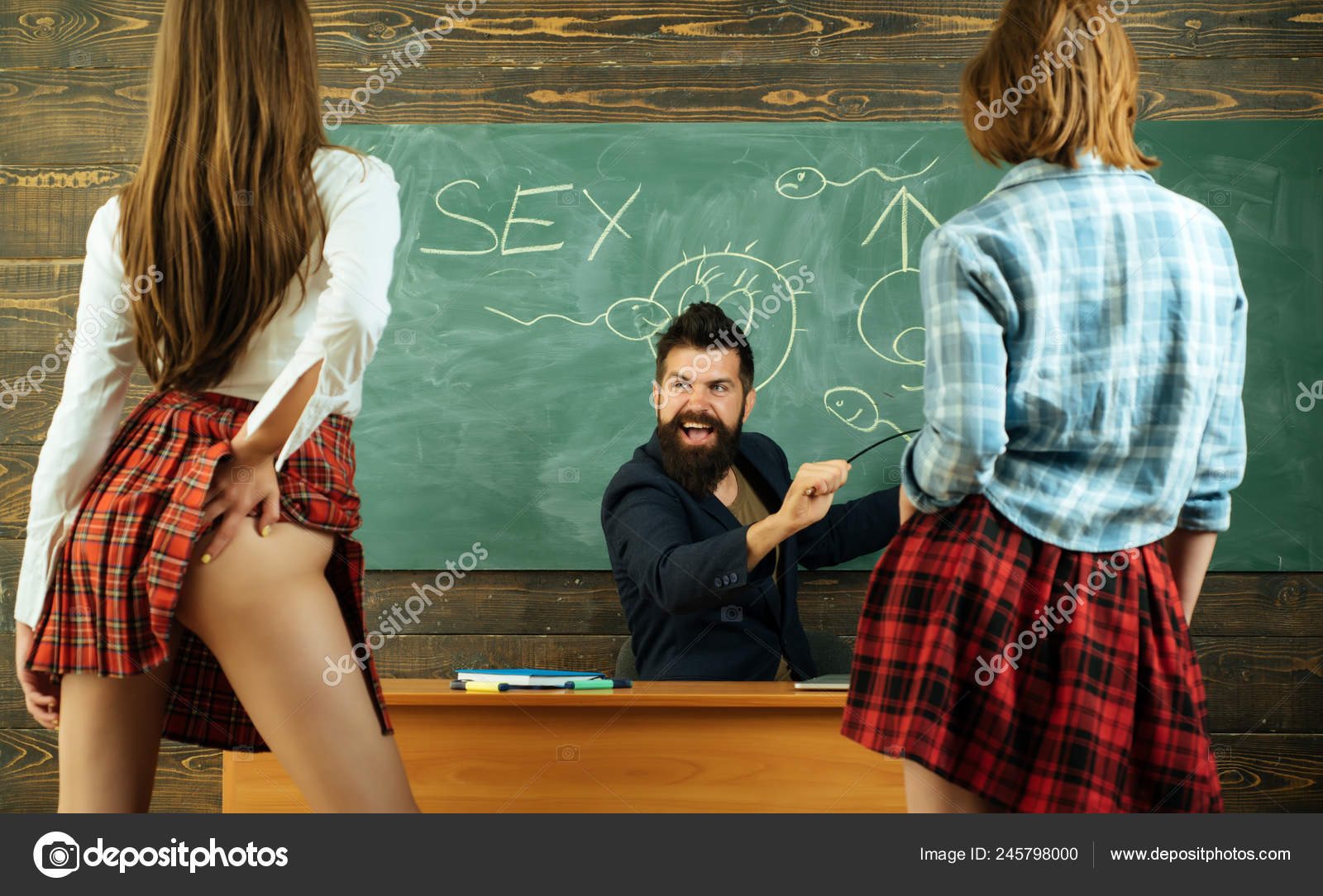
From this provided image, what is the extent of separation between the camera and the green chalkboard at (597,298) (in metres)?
2.26

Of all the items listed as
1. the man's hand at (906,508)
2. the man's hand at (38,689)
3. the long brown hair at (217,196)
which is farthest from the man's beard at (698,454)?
the man's hand at (38,689)

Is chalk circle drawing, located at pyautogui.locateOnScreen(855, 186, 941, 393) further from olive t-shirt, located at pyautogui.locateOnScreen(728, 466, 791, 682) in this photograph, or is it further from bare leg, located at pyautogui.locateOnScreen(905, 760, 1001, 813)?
bare leg, located at pyautogui.locateOnScreen(905, 760, 1001, 813)

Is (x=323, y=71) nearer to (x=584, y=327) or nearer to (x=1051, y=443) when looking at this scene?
(x=584, y=327)

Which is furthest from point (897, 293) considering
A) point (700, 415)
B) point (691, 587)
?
point (691, 587)

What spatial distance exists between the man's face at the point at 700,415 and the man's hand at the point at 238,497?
3.69ft

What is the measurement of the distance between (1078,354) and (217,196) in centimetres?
89

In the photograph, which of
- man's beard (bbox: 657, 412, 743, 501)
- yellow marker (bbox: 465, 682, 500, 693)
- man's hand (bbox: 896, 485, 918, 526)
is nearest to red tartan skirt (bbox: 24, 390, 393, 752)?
yellow marker (bbox: 465, 682, 500, 693)

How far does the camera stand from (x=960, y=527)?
0.95 metres

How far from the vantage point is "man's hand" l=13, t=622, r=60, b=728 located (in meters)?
1.01

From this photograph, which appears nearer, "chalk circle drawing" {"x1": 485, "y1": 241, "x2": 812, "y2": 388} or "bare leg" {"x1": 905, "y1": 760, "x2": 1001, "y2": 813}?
"bare leg" {"x1": 905, "y1": 760, "x2": 1001, "y2": 813}

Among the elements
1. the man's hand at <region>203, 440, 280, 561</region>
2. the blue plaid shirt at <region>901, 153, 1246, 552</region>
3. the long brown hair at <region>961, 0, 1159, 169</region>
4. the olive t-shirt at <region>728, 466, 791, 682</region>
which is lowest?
the olive t-shirt at <region>728, 466, 791, 682</region>

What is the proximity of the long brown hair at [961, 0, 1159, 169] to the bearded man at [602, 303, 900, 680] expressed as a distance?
743 millimetres

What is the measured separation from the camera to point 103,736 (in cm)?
98

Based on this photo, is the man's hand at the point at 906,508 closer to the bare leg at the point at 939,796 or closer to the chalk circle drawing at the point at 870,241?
the bare leg at the point at 939,796
